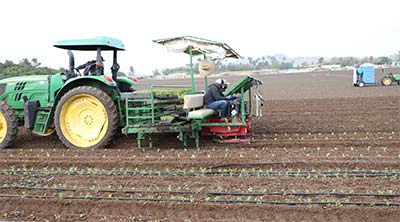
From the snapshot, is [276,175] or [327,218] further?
[276,175]

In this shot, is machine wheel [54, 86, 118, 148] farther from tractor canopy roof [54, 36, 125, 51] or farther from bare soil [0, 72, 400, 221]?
tractor canopy roof [54, 36, 125, 51]

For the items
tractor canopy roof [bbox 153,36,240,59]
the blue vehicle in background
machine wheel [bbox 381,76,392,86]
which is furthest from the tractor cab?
machine wheel [bbox 381,76,392,86]

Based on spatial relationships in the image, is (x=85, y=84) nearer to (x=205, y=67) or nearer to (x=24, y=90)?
(x=24, y=90)

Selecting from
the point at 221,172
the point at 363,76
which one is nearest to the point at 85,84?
the point at 221,172

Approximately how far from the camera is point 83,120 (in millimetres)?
7414

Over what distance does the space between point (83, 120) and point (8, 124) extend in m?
1.55

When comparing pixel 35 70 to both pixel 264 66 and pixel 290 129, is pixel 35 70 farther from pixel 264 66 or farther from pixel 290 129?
pixel 264 66

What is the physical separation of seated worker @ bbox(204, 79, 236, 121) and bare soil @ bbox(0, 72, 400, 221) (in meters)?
0.72

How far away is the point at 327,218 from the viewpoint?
3.97m

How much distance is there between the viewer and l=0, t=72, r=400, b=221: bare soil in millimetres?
4191

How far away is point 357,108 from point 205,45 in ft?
23.5

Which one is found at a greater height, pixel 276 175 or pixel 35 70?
pixel 35 70

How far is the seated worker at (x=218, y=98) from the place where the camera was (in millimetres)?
7391

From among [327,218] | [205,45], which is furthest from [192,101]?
[327,218]
